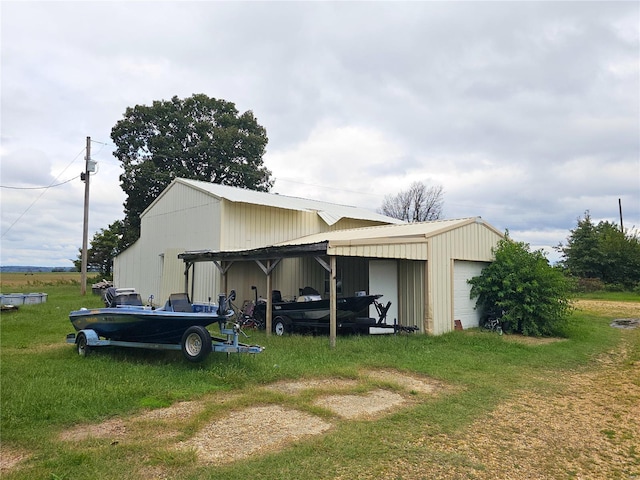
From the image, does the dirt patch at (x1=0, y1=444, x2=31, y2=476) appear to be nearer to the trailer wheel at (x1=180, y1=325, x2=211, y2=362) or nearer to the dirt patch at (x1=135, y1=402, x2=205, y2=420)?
the dirt patch at (x1=135, y1=402, x2=205, y2=420)

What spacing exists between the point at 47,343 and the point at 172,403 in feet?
19.7

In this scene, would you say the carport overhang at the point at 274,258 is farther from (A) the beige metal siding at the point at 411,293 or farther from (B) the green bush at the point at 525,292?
(B) the green bush at the point at 525,292

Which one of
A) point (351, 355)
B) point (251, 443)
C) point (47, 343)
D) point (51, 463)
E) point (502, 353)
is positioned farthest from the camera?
point (47, 343)

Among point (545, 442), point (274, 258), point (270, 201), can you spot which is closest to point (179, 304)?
point (274, 258)

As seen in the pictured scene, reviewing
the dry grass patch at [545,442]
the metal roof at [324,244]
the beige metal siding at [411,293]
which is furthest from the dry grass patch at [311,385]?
the beige metal siding at [411,293]

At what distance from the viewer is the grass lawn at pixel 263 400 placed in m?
3.82

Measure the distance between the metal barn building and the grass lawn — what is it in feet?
5.47

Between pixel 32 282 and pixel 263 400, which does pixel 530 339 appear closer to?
pixel 263 400

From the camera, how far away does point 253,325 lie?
41.2 feet

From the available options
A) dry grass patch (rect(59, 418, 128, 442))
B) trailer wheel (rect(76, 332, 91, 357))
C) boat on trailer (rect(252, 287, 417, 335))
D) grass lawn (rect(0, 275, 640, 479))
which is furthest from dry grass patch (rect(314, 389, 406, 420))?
trailer wheel (rect(76, 332, 91, 357))

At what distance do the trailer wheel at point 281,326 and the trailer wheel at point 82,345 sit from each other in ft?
14.9

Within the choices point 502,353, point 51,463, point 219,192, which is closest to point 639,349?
point 502,353

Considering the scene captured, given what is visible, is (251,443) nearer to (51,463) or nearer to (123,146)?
(51,463)

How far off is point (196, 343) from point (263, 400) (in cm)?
192
